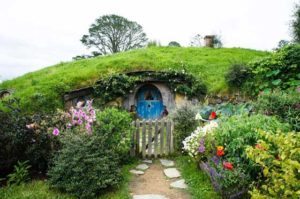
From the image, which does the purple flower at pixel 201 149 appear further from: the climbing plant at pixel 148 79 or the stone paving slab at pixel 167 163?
the climbing plant at pixel 148 79

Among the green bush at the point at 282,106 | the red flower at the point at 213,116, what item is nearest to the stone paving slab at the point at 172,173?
the red flower at the point at 213,116

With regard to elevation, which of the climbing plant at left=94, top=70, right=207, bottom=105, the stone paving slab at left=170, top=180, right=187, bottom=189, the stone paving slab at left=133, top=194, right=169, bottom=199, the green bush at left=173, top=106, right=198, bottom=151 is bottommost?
the stone paving slab at left=133, top=194, right=169, bottom=199

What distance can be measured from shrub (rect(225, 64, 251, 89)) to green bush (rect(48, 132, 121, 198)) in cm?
700

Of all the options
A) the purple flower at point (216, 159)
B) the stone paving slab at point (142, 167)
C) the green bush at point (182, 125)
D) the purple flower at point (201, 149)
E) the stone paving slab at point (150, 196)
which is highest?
the green bush at point (182, 125)

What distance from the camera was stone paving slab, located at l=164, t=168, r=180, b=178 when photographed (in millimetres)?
5783

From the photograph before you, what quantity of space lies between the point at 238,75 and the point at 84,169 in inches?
306

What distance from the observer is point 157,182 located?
18.0 ft

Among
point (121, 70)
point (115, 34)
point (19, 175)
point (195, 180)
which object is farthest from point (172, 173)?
point (115, 34)

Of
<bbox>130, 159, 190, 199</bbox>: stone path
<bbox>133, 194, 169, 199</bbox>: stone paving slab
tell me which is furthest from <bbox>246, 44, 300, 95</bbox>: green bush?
<bbox>133, 194, 169, 199</bbox>: stone paving slab

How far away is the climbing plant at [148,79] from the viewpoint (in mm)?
11683

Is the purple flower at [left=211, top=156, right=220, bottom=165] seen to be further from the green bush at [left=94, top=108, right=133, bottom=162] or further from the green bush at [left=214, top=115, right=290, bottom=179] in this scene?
the green bush at [left=94, top=108, right=133, bottom=162]

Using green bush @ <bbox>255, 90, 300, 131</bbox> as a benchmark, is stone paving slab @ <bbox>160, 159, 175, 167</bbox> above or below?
below

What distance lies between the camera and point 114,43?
29.0 metres

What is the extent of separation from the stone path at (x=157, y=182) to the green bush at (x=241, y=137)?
3.73 feet
